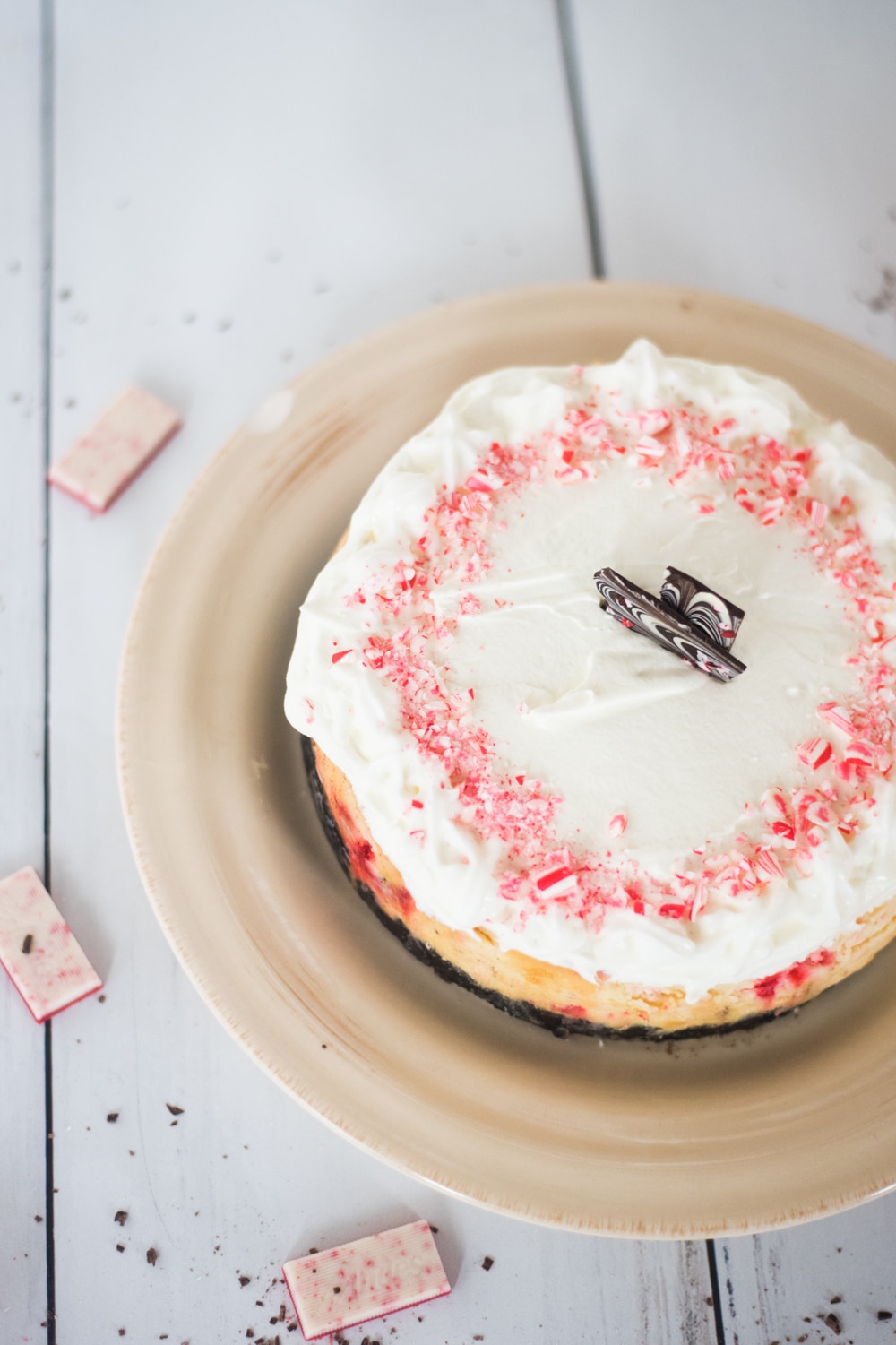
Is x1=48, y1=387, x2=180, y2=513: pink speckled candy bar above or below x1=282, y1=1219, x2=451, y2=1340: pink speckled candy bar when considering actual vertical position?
above

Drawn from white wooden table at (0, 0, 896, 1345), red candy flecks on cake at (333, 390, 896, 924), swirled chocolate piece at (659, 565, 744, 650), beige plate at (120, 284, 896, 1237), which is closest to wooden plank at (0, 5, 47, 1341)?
white wooden table at (0, 0, 896, 1345)

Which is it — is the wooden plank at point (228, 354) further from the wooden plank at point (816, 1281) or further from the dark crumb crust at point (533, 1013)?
the dark crumb crust at point (533, 1013)

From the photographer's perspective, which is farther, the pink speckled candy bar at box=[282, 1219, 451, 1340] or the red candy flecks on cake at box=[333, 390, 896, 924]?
the pink speckled candy bar at box=[282, 1219, 451, 1340]

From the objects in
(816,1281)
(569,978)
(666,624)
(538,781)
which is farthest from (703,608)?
(816,1281)

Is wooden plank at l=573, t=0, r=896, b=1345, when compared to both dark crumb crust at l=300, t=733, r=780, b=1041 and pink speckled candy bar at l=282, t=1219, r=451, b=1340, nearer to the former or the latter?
dark crumb crust at l=300, t=733, r=780, b=1041

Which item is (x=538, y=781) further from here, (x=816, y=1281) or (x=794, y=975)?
(x=816, y=1281)

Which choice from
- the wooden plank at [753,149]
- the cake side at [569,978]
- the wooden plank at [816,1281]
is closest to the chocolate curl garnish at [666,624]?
the cake side at [569,978]

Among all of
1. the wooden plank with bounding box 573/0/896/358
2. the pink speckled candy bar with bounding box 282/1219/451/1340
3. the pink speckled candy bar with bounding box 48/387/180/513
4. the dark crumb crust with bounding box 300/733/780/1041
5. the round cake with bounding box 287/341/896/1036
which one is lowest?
the pink speckled candy bar with bounding box 282/1219/451/1340
